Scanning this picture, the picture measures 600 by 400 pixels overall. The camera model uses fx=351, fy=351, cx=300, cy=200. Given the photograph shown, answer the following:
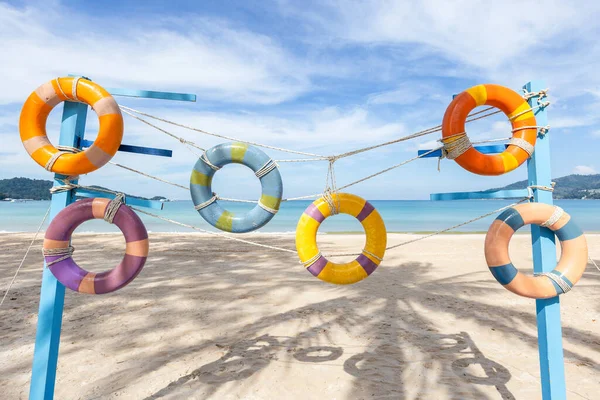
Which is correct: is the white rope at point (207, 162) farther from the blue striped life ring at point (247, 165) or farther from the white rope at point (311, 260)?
the white rope at point (311, 260)

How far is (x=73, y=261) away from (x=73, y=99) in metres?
1.21

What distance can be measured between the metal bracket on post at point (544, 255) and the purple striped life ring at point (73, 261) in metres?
2.45

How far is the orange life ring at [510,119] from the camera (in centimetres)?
251

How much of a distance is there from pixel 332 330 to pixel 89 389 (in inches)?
115

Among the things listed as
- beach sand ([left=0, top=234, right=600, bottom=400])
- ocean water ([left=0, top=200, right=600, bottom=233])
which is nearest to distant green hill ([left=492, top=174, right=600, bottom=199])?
ocean water ([left=0, top=200, right=600, bottom=233])

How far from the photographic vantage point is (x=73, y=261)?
260cm

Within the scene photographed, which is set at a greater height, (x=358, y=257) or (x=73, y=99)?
(x=73, y=99)

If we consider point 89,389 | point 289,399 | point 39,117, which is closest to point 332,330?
point 289,399

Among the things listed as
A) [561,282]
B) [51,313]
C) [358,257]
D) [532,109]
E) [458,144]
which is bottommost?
[51,313]

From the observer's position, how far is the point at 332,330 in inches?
193

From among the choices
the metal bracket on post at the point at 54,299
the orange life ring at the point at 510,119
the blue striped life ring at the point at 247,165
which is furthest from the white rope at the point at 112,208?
the orange life ring at the point at 510,119

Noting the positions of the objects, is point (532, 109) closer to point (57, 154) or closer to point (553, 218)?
point (553, 218)

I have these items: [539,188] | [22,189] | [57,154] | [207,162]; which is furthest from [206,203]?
[22,189]

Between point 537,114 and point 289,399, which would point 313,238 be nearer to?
point 289,399
